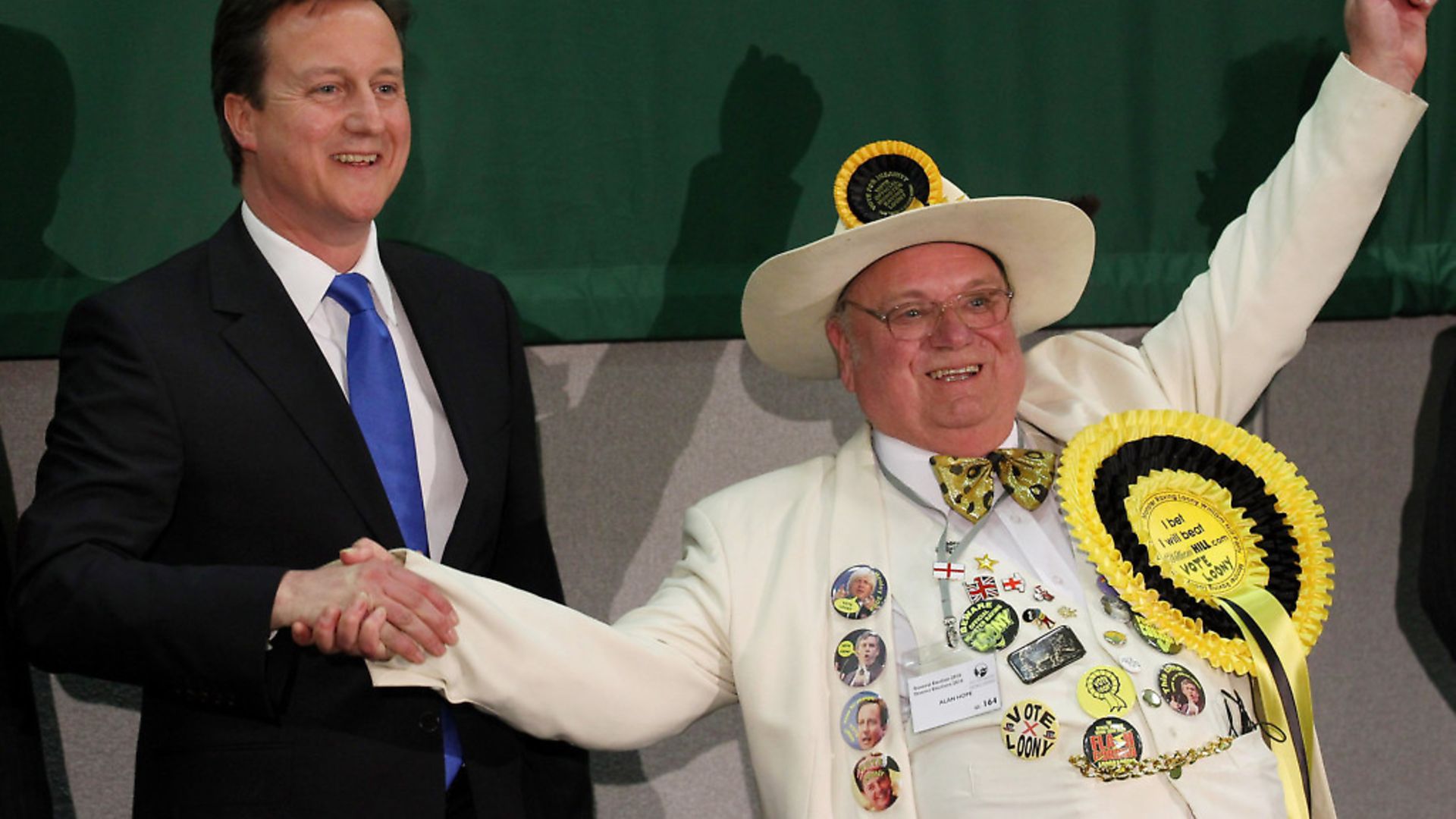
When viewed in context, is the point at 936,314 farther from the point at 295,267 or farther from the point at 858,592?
the point at 295,267

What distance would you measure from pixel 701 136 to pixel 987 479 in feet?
3.10

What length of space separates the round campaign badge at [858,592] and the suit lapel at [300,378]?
640 mm

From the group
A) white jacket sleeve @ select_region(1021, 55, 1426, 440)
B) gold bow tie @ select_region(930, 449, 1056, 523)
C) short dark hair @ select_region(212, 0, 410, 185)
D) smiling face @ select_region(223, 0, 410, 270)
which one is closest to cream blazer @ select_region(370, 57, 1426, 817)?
white jacket sleeve @ select_region(1021, 55, 1426, 440)

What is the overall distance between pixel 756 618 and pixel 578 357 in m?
0.84

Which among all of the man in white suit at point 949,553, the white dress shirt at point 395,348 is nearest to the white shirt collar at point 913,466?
the man in white suit at point 949,553

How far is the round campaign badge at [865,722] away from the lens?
232 cm

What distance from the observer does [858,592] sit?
7.91 feet

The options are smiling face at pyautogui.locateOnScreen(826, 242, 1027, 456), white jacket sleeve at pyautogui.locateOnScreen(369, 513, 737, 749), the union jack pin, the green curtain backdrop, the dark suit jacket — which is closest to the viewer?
the dark suit jacket

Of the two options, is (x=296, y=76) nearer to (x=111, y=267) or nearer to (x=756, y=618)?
(x=111, y=267)

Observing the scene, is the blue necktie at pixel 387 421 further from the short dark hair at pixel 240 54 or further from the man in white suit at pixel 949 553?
the short dark hair at pixel 240 54

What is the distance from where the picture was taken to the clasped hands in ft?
6.66

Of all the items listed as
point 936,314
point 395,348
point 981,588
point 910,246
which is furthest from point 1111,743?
point 395,348

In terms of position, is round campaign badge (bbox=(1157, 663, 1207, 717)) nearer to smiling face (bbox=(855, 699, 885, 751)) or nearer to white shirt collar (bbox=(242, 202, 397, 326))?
smiling face (bbox=(855, 699, 885, 751))

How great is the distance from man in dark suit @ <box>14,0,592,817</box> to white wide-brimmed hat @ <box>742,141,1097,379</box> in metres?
0.47
